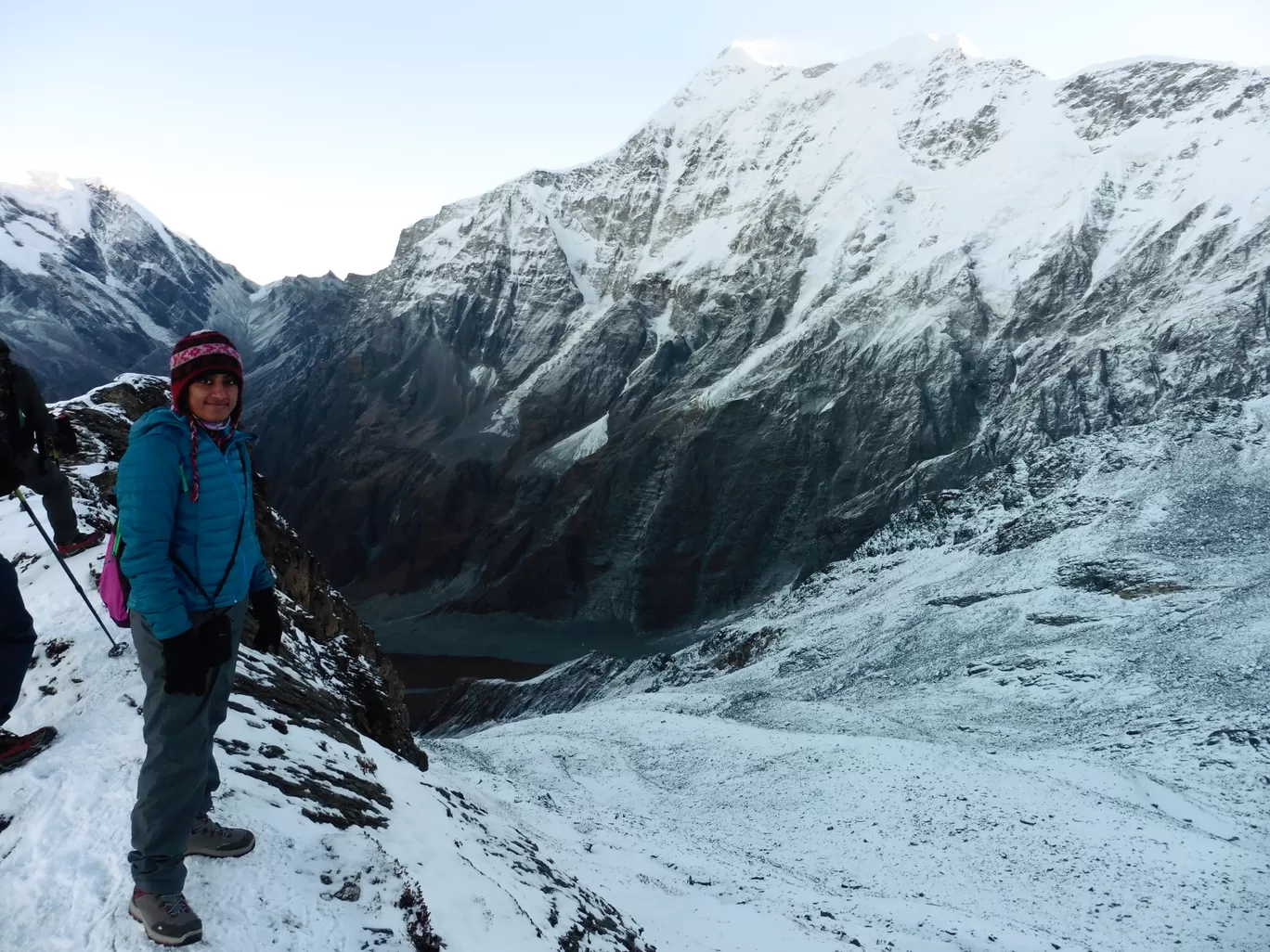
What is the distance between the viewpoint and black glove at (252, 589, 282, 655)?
4957mm

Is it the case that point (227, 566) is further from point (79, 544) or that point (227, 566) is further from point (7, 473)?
point (79, 544)

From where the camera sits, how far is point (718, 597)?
261 feet

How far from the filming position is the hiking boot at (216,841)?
185 inches

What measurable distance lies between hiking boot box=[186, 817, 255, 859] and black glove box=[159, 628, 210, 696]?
124cm

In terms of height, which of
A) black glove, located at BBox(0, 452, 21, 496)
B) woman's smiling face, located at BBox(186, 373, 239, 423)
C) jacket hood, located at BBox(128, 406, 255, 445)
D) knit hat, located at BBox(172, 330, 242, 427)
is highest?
knit hat, located at BBox(172, 330, 242, 427)

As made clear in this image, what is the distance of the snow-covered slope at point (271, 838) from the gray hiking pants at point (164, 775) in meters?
0.35

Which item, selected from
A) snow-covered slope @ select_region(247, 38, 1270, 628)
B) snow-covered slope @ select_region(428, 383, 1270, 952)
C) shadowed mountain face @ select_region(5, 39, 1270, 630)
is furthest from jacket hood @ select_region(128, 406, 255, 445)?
snow-covered slope @ select_region(247, 38, 1270, 628)

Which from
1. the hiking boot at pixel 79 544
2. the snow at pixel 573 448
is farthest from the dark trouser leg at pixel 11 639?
the snow at pixel 573 448

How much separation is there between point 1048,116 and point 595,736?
339ft

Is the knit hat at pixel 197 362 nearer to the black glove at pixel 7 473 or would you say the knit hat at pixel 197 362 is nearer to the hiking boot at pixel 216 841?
the hiking boot at pixel 216 841

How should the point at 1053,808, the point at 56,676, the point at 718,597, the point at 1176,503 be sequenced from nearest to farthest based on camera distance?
1. the point at 56,676
2. the point at 1053,808
3. the point at 1176,503
4. the point at 718,597

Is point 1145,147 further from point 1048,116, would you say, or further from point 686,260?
point 686,260

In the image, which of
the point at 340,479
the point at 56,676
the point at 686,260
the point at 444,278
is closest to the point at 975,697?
the point at 56,676

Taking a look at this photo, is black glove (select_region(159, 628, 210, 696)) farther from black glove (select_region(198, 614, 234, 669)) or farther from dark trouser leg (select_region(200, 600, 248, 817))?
dark trouser leg (select_region(200, 600, 248, 817))
